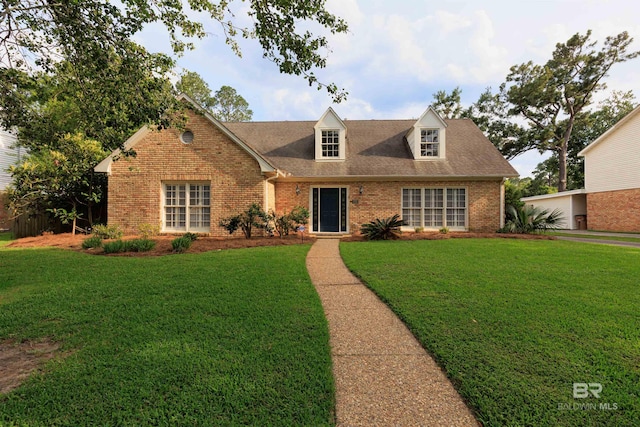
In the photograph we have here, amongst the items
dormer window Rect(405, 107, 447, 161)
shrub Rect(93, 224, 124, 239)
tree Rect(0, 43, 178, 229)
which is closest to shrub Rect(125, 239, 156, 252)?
tree Rect(0, 43, 178, 229)

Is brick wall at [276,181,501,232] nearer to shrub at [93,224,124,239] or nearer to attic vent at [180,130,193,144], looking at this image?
attic vent at [180,130,193,144]

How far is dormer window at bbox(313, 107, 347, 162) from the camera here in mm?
14648

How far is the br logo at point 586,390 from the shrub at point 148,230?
13093 mm

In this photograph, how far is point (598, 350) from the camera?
2.98m

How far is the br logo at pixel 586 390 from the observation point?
2363 mm

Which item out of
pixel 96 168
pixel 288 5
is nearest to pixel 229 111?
pixel 96 168

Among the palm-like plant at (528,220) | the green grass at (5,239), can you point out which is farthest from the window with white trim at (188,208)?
the palm-like plant at (528,220)

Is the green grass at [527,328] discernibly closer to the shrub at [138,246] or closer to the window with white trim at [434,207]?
the shrub at [138,246]

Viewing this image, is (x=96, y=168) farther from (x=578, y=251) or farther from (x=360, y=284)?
(x=578, y=251)

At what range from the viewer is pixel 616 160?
19.1 metres

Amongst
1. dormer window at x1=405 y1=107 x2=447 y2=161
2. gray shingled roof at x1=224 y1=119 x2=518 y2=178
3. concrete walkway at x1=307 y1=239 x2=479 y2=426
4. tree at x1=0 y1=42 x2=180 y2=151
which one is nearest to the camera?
concrete walkway at x1=307 y1=239 x2=479 y2=426

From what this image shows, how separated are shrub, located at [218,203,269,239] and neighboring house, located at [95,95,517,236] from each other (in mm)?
662

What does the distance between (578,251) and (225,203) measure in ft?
41.5

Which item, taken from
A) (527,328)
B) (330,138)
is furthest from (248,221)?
(527,328)
